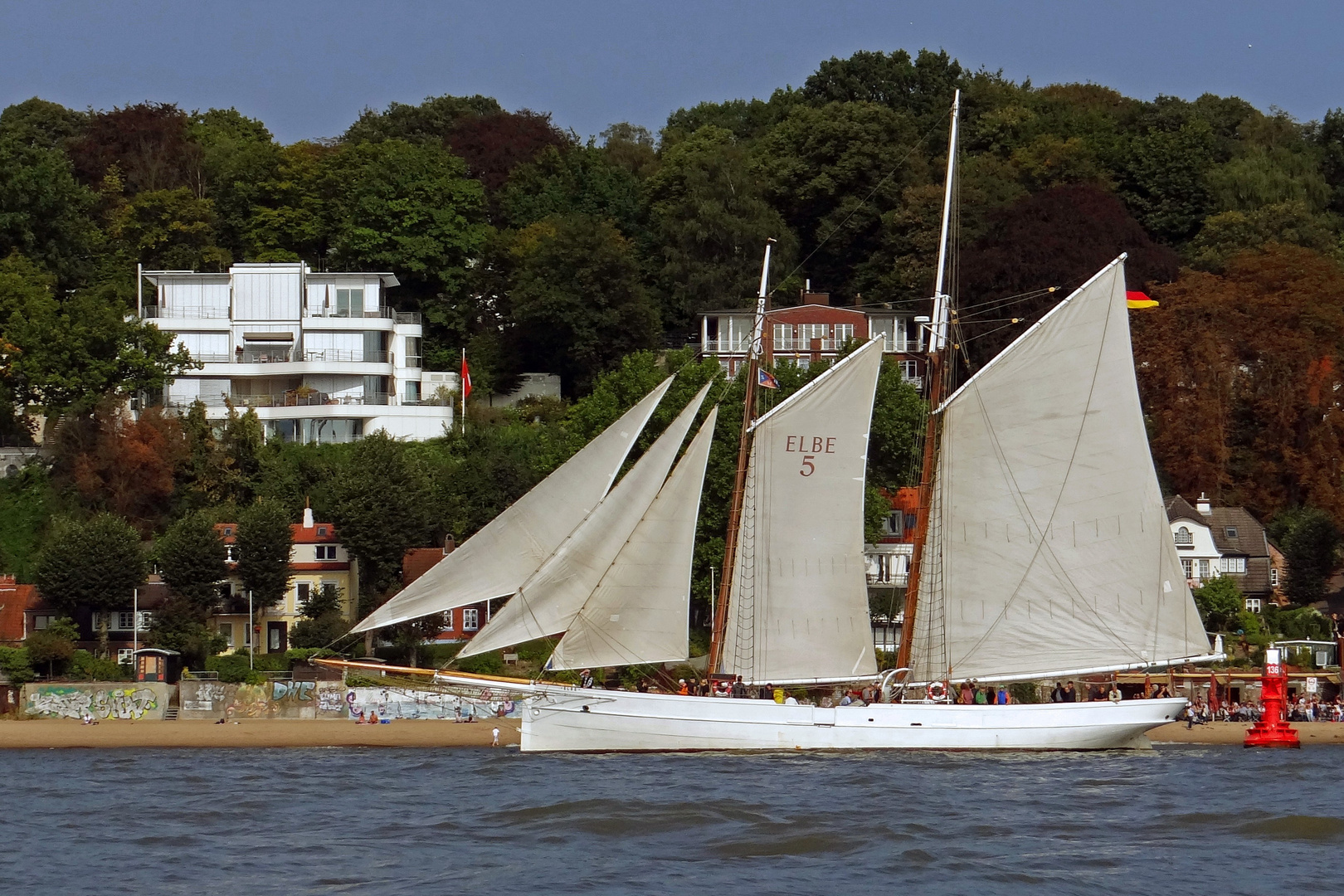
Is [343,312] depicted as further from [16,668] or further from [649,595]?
[649,595]

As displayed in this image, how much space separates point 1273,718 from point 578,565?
79.4 feet

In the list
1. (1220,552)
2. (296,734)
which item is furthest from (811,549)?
(1220,552)

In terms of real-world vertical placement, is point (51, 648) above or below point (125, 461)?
below

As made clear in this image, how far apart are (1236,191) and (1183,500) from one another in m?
28.4

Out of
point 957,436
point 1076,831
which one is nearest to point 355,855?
point 1076,831

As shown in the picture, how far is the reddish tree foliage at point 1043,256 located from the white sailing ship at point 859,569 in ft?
115

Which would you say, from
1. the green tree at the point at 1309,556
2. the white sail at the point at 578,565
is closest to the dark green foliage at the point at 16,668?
the white sail at the point at 578,565

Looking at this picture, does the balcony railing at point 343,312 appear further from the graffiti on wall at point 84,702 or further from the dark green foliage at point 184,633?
the graffiti on wall at point 84,702

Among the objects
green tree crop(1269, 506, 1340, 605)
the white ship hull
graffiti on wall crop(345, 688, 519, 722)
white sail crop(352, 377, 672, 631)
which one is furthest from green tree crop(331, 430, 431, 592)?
green tree crop(1269, 506, 1340, 605)

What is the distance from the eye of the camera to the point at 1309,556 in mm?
80938

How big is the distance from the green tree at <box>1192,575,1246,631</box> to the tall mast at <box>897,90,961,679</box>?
2473cm

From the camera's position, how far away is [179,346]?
89.0 meters

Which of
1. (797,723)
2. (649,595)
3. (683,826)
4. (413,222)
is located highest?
(413,222)

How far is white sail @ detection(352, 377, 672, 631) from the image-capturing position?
50.4 m
